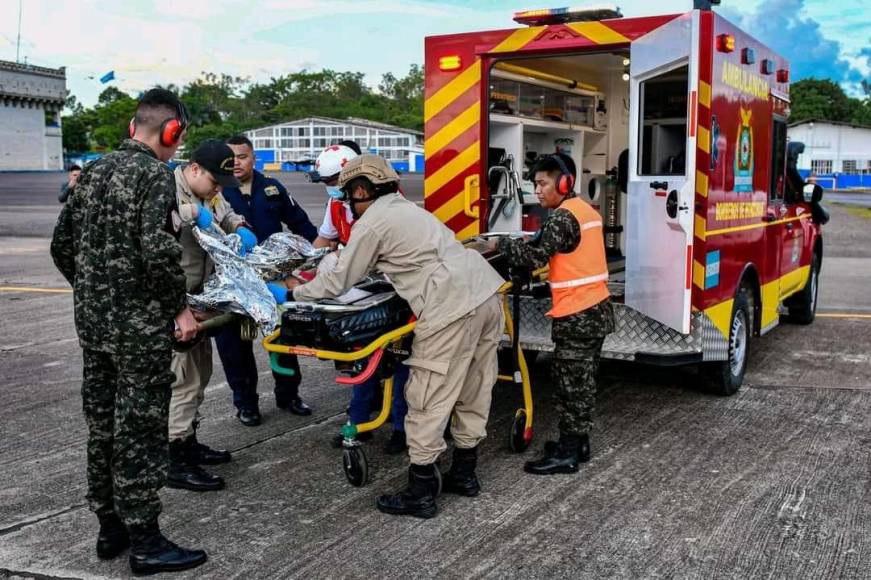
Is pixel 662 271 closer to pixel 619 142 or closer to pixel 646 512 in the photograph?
pixel 646 512

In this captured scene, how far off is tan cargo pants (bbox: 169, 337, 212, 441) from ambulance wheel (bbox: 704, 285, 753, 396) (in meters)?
3.57

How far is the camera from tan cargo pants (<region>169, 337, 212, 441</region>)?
15.7ft

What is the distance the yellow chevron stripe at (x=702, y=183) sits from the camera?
5512mm

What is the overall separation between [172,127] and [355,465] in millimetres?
1948

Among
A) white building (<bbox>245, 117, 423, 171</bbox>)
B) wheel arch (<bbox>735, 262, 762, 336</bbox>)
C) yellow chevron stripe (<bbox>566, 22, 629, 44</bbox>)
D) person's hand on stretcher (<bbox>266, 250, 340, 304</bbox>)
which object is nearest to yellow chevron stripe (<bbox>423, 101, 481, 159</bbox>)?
yellow chevron stripe (<bbox>566, 22, 629, 44</bbox>)

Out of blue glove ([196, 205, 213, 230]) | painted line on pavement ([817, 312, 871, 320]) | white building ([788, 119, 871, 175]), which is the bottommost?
painted line on pavement ([817, 312, 871, 320])

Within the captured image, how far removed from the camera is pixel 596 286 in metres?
4.87

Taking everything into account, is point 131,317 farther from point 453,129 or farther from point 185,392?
point 453,129

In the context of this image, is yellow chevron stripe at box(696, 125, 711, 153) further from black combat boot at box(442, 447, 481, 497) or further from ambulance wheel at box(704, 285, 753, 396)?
black combat boot at box(442, 447, 481, 497)

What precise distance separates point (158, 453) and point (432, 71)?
12.8ft

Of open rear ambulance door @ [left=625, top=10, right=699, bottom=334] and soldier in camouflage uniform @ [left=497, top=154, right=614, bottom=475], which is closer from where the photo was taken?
soldier in camouflage uniform @ [left=497, top=154, right=614, bottom=475]

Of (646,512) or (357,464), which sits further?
(357,464)

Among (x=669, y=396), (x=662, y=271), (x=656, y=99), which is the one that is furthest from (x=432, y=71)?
(x=669, y=396)

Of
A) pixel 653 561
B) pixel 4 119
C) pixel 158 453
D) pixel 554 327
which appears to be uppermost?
pixel 4 119
